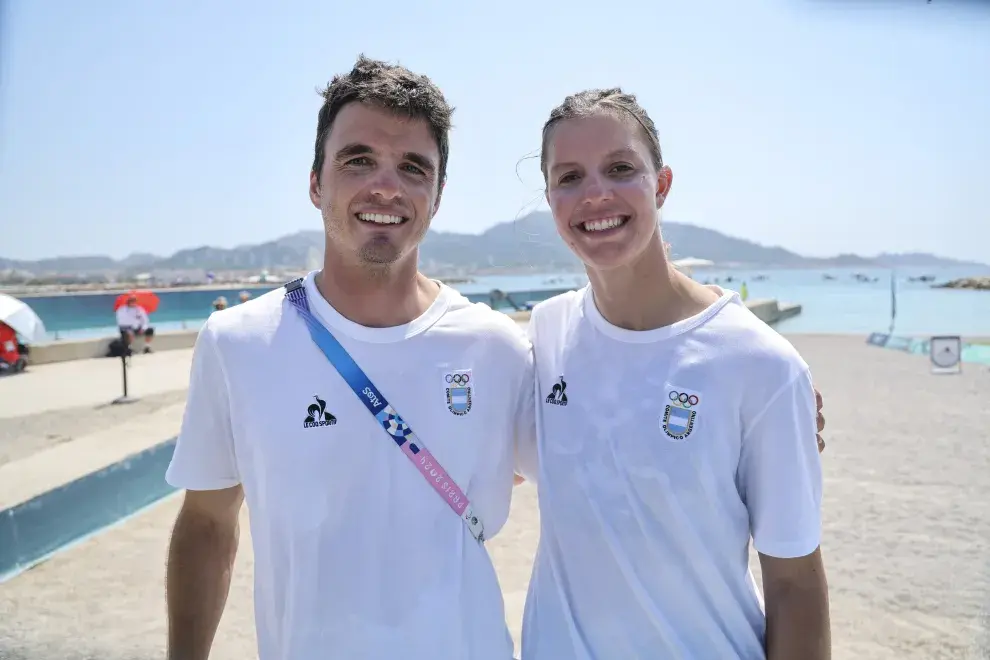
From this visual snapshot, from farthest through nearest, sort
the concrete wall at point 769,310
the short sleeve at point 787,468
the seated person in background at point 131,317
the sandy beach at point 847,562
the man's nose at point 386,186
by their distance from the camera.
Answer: the concrete wall at point 769,310
the seated person in background at point 131,317
the sandy beach at point 847,562
the man's nose at point 386,186
the short sleeve at point 787,468

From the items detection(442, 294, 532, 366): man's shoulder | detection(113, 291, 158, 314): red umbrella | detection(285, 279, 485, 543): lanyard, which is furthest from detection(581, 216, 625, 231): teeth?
detection(113, 291, 158, 314): red umbrella

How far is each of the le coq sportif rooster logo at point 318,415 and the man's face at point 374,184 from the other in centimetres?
45

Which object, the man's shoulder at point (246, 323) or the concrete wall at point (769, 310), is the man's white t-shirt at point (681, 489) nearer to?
the man's shoulder at point (246, 323)

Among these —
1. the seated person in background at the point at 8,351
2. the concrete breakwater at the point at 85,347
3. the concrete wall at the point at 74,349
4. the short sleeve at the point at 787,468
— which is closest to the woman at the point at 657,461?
the short sleeve at the point at 787,468

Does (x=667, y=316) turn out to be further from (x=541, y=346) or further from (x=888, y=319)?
(x=888, y=319)

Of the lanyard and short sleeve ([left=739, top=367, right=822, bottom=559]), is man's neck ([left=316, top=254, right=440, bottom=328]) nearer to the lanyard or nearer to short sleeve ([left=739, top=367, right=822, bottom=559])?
the lanyard

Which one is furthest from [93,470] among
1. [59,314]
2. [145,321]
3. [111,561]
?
[59,314]

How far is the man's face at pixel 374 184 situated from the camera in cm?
196

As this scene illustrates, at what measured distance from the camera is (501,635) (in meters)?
1.87

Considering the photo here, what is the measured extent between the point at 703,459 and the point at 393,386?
34.8 inches

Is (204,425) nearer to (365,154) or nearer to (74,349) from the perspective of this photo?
(365,154)

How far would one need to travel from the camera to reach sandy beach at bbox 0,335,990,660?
4.53 m

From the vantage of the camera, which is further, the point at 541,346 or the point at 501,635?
the point at 541,346

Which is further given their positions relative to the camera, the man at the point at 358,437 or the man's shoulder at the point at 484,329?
the man's shoulder at the point at 484,329
